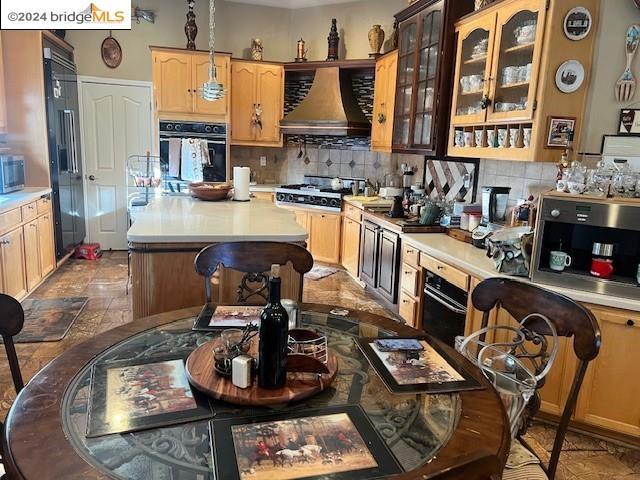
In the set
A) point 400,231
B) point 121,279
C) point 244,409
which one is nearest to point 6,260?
point 121,279

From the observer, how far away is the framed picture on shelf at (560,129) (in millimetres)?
2682

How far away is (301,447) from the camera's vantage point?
1.05m

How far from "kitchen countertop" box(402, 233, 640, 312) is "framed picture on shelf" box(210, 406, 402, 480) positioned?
5.38ft

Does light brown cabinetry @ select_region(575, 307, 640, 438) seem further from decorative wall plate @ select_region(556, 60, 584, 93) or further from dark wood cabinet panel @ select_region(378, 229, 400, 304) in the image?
dark wood cabinet panel @ select_region(378, 229, 400, 304)

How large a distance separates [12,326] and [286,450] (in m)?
1.02

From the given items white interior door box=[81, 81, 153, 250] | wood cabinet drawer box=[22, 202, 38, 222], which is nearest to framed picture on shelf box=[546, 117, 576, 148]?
wood cabinet drawer box=[22, 202, 38, 222]

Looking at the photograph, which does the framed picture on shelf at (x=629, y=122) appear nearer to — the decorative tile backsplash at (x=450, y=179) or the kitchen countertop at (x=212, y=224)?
the decorative tile backsplash at (x=450, y=179)

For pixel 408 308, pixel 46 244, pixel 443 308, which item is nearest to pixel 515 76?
pixel 443 308

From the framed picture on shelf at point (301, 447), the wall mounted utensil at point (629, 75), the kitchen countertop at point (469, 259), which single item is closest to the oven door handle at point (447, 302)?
the kitchen countertop at point (469, 259)

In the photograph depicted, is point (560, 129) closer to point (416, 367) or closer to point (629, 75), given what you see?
point (629, 75)

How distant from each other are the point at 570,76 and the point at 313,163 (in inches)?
162

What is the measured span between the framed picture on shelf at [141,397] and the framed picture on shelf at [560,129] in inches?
92.2

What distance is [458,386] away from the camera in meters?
1.35

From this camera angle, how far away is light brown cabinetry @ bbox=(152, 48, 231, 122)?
5676 mm
